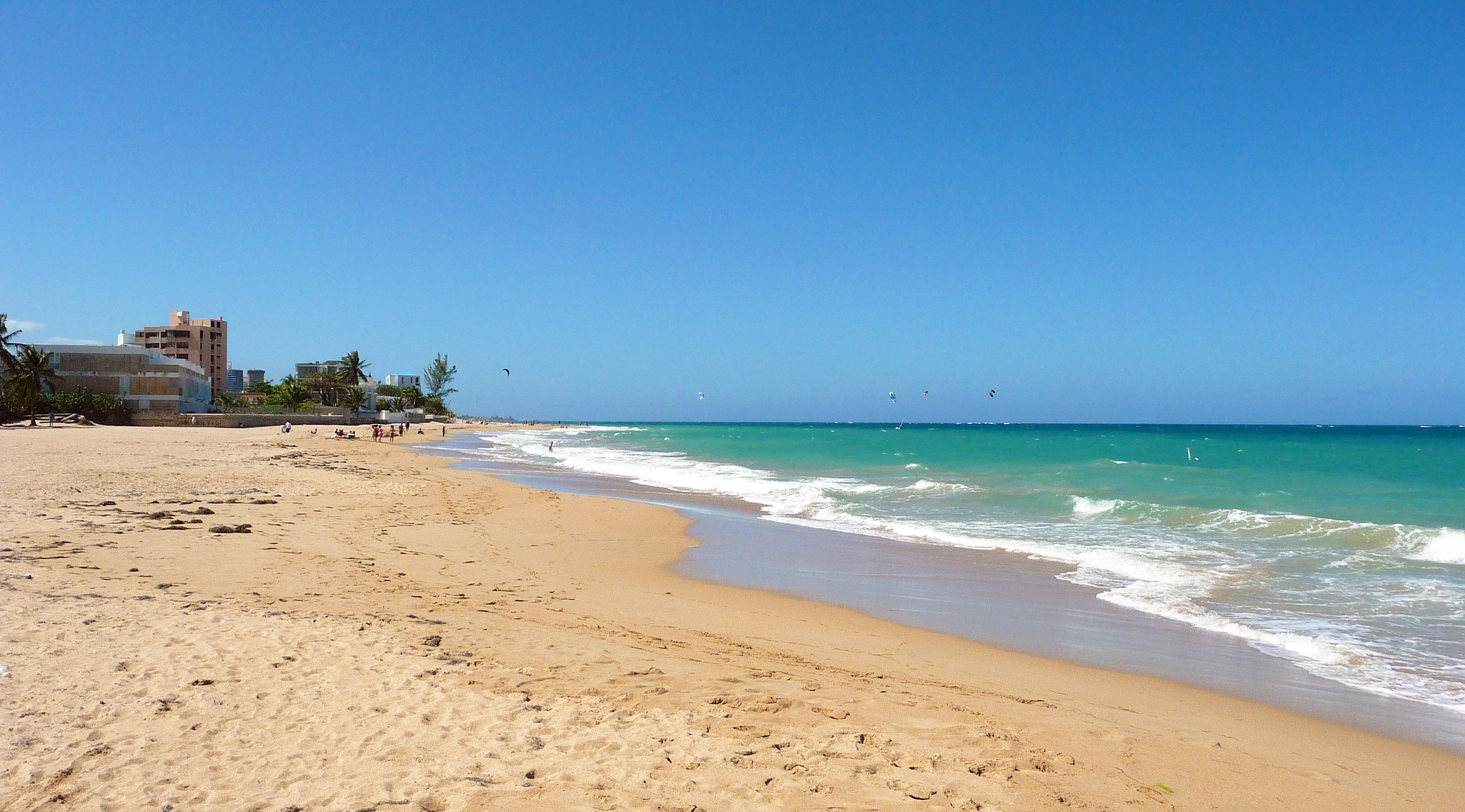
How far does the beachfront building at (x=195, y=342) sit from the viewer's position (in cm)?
11400

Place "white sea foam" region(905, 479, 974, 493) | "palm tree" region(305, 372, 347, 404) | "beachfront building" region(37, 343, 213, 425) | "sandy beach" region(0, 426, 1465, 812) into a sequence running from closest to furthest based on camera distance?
1. "sandy beach" region(0, 426, 1465, 812)
2. "white sea foam" region(905, 479, 974, 493)
3. "beachfront building" region(37, 343, 213, 425)
4. "palm tree" region(305, 372, 347, 404)

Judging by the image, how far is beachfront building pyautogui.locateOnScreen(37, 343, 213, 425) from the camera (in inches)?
2313

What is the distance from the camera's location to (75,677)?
430 centimetres

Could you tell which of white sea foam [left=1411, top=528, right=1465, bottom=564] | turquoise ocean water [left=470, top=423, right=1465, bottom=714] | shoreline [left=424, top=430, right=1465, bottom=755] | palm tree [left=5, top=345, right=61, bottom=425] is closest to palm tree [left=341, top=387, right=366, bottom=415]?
palm tree [left=5, top=345, right=61, bottom=425]

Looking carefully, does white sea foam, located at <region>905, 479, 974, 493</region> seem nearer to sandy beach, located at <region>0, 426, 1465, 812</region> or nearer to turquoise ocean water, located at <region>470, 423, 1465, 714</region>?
turquoise ocean water, located at <region>470, 423, 1465, 714</region>

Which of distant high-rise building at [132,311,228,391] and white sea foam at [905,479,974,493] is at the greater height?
distant high-rise building at [132,311,228,391]

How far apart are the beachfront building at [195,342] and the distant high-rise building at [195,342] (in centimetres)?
6

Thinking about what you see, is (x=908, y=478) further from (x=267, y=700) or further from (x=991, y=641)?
(x=267, y=700)

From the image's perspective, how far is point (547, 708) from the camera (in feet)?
14.9

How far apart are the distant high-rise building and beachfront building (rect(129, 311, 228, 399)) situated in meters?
0.06

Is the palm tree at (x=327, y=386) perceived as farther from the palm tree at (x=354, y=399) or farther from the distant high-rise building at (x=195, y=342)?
the distant high-rise building at (x=195, y=342)

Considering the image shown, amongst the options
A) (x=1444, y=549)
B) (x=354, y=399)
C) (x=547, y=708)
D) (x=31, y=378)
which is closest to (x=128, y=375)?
(x=31, y=378)

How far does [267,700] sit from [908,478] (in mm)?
23974

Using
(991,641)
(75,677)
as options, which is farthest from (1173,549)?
(75,677)
